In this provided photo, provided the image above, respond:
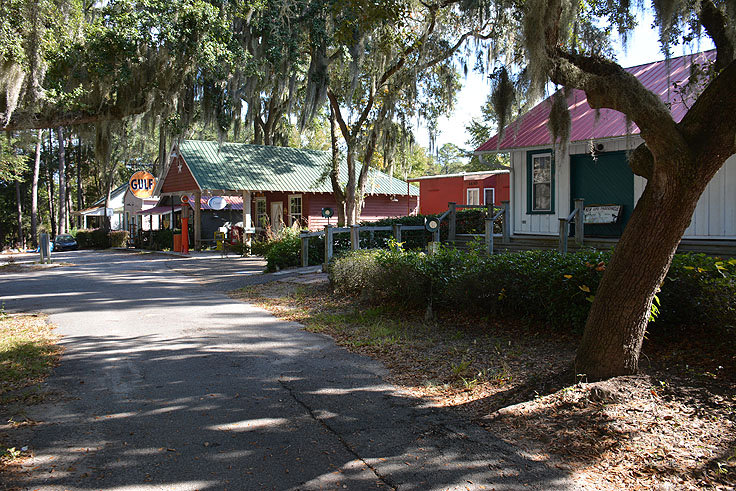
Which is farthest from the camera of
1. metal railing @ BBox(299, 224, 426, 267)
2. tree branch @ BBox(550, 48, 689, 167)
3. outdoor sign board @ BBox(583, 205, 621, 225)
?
metal railing @ BBox(299, 224, 426, 267)

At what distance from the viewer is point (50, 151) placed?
154 feet

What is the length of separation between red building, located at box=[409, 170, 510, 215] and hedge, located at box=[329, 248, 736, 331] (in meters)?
20.2

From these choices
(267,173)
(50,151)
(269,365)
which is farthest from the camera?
(50,151)

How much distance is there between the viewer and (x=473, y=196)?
30922 millimetres

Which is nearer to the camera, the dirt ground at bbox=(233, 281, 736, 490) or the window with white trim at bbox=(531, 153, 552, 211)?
the dirt ground at bbox=(233, 281, 736, 490)

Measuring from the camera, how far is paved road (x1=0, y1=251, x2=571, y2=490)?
3.60 meters

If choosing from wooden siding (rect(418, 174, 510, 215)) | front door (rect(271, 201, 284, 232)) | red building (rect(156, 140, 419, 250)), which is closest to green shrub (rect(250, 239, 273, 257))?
red building (rect(156, 140, 419, 250))

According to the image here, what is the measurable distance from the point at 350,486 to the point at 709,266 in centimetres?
451

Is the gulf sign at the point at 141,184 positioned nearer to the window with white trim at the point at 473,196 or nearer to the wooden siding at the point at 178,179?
the wooden siding at the point at 178,179

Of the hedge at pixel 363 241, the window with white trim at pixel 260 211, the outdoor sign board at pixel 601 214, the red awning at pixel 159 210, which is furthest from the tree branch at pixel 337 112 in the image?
the red awning at pixel 159 210

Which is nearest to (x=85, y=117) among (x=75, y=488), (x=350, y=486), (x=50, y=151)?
(x=75, y=488)

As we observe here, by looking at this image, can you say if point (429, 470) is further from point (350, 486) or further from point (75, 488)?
point (75, 488)

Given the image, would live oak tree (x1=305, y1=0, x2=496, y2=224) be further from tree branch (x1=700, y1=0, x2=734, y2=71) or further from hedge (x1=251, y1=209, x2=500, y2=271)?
tree branch (x1=700, y1=0, x2=734, y2=71)

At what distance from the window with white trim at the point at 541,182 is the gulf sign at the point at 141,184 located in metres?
20.1
